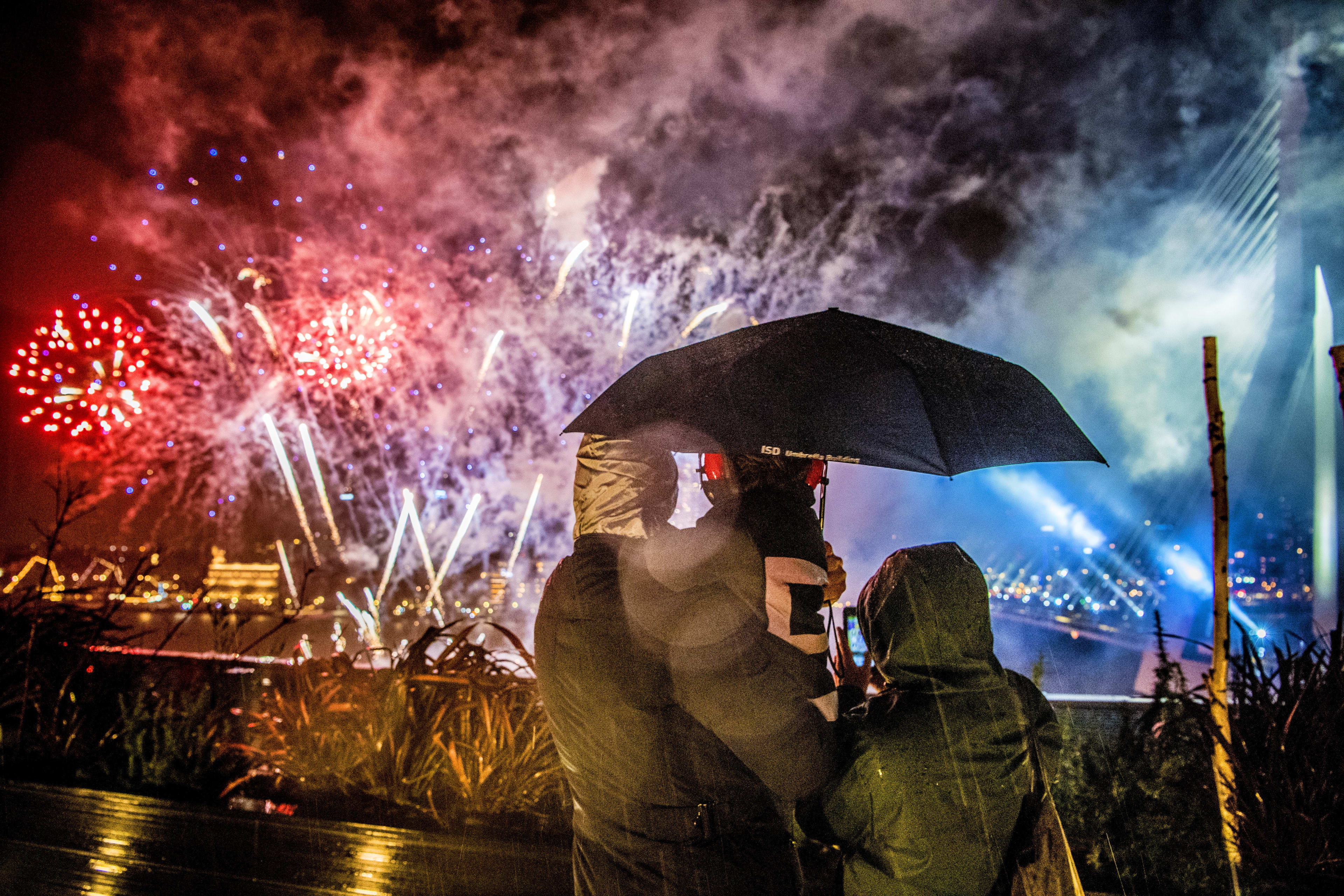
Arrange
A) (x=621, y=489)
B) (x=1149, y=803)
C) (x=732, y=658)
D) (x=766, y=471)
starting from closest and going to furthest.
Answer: (x=732, y=658) → (x=621, y=489) → (x=766, y=471) → (x=1149, y=803)

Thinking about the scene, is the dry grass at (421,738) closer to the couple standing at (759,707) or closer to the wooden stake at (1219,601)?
the couple standing at (759,707)

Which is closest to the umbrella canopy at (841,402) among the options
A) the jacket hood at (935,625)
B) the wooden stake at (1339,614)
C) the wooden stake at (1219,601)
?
the jacket hood at (935,625)

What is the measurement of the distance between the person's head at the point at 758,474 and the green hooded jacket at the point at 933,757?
1.36ft

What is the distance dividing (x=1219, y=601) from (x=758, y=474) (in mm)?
3246

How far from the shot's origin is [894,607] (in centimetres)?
205

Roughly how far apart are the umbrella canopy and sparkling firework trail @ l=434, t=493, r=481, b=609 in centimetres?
2141

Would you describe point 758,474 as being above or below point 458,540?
below

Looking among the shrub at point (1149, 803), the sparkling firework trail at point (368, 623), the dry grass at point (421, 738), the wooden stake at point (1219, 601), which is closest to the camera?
the shrub at point (1149, 803)

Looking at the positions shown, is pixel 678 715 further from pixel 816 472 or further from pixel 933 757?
pixel 816 472

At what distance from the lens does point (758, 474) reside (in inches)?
84.5

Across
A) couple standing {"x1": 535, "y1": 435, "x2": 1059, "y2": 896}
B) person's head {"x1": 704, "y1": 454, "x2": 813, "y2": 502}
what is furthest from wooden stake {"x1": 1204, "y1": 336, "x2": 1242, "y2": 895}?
person's head {"x1": 704, "y1": 454, "x2": 813, "y2": 502}

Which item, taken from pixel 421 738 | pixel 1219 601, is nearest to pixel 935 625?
pixel 1219 601

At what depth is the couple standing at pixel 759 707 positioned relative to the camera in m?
1.69

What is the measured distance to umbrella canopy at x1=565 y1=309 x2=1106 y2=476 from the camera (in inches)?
85.0
